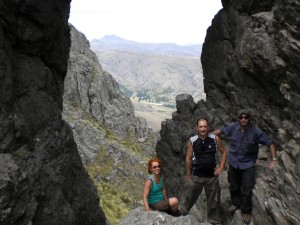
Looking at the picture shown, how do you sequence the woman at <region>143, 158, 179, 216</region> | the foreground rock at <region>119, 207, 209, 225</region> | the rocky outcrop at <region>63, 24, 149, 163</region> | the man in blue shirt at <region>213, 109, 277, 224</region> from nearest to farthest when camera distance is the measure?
the woman at <region>143, 158, 179, 216</region>
the foreground rock at <region>119, 207, 209, 225</region>
the man in blue shirt at <region>213, 109, 277, 224</region>
the rocky outcrop at <region>63, 24, 149, 163</region>

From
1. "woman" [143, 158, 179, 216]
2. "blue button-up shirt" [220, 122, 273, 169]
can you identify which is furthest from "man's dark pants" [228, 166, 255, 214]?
"woman" [143, 158, 179, 216]

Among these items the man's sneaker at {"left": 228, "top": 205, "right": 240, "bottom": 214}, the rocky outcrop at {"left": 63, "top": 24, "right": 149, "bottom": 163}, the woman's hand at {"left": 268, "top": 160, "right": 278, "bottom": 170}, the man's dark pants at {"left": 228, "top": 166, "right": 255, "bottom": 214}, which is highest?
the woman's hand at {"left": 268, "top": 160, "right": 278, "bottom": 170}

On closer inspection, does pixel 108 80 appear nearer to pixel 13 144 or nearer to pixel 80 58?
pixel 80 58

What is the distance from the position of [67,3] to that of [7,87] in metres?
11.6

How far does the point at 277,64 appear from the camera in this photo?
24797 millimetres

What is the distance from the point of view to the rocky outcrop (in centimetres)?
10294

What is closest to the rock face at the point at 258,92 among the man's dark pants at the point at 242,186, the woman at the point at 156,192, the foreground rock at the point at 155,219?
the man's dark pants at the point at 242,186

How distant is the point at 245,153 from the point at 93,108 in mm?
102111

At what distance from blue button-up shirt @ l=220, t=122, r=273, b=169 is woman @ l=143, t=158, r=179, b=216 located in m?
3.83

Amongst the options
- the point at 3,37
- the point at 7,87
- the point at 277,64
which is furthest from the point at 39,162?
the point at 277,64

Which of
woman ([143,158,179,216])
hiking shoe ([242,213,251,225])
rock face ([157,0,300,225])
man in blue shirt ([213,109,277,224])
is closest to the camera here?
woman ([143,158,179,216])

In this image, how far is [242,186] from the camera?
17516 mm

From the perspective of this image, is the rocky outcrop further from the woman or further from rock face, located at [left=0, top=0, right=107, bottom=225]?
the woman

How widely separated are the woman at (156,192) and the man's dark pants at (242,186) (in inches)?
140
